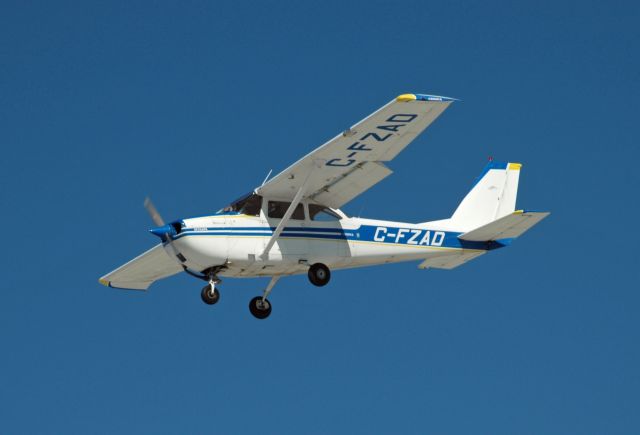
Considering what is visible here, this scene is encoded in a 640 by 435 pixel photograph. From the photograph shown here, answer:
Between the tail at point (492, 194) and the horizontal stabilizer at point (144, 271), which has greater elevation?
the tail at point (492, 194)

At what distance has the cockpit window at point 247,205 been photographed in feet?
76.8

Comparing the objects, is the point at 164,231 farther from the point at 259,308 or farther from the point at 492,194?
the point at 492,194

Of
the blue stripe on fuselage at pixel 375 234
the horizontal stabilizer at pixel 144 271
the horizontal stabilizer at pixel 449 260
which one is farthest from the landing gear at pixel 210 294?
the horizontal stabilizer at pixel 449 260

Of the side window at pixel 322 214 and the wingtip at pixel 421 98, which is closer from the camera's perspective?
the wingtip at pixel 421 98

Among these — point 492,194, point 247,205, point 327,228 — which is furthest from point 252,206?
point 492,194

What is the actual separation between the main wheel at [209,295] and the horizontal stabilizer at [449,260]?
473 cm

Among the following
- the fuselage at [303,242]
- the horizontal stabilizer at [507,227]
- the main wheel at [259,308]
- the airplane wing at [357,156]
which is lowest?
the main wheel at [259,308]

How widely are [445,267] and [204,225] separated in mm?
5584

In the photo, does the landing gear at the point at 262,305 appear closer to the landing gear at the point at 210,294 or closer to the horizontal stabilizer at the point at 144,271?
the landing gear at the point at 210,294

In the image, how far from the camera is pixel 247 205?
23.5 metres

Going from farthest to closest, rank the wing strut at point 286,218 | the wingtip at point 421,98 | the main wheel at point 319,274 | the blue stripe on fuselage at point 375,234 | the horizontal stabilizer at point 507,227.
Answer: the horizontal stabilizer at point 507,227
the main wheel at point 319,274
the wing strut at point 286,218
the blue stripe on fuselage at point 375,234
the wingtip at point 421,98

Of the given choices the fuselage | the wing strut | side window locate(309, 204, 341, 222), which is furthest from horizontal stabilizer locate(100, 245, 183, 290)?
side window locate(309, 204, 341, 222)

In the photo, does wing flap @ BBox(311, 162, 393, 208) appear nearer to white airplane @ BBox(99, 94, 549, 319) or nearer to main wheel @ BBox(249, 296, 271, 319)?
white airplane @ BBox(99, 94, 549, 319)

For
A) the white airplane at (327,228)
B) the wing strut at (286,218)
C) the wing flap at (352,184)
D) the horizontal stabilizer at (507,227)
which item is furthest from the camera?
the horizontal stabilizer at (507,227)
